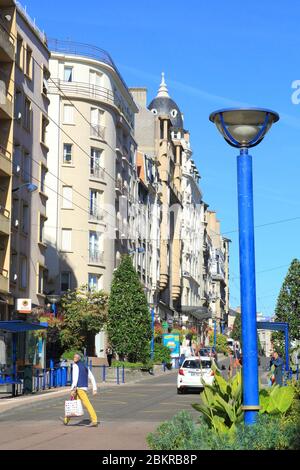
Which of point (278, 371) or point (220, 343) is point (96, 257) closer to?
point (278, 371)

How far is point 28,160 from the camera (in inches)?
1895

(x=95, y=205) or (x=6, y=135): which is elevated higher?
(x=95, y=205)

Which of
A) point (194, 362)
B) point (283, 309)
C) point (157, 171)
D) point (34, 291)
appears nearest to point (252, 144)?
point (194, 362)

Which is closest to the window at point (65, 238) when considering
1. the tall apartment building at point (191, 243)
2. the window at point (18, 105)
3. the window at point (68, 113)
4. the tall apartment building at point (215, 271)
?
the window at point (68, 113)

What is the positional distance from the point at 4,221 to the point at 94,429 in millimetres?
25644

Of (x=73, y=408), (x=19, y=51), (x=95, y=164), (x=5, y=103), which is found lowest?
(x=73, y=408)

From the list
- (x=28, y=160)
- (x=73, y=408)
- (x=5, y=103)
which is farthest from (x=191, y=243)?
(x=73, y=408)

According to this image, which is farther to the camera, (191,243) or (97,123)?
(191,243)

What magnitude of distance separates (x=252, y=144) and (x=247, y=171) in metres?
0.42

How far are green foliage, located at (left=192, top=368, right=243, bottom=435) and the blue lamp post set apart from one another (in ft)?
3.34

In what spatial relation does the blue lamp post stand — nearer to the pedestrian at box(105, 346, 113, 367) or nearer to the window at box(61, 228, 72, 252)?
the pedestrian at box(105, 346, 113, 367)

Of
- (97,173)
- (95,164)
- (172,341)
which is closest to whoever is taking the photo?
(95,164)

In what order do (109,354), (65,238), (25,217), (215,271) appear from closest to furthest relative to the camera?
(25,217), (109,354), (65,238), (215,271)

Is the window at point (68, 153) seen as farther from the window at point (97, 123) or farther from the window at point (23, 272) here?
the window at point (23, 272)
